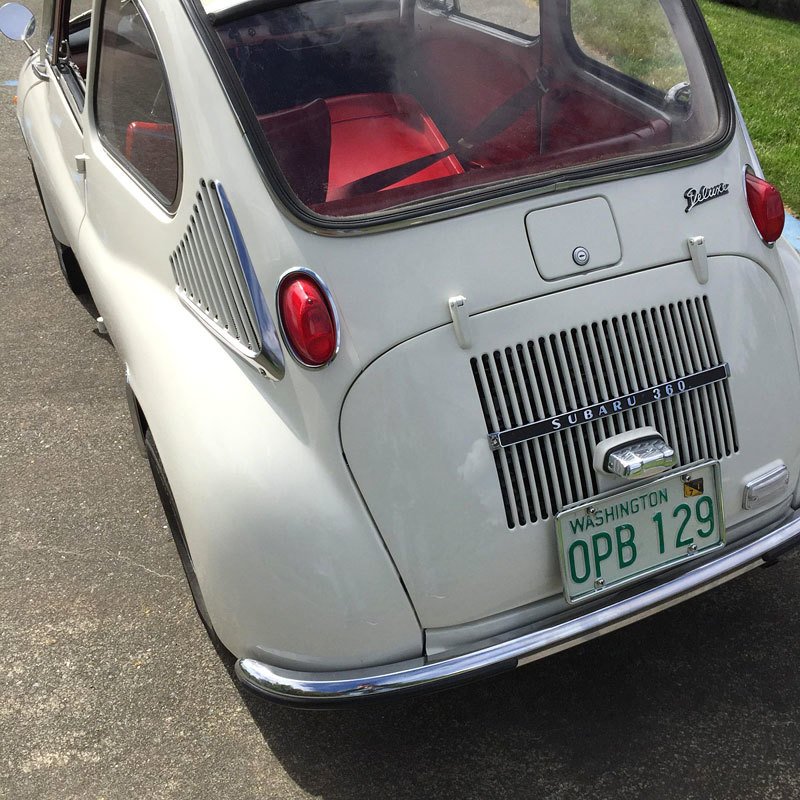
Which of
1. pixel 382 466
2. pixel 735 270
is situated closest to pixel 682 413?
pixel 735 270

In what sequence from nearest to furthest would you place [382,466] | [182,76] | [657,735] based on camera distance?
[382,466], [182,76], [657,735]

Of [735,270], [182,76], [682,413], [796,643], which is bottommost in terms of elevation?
[796,643]

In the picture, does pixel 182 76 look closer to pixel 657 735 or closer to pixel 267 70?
pixel 267 70

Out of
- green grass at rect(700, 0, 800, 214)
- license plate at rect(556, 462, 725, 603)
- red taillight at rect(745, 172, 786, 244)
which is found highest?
red taillight at rect(745, 172, 786, 244)

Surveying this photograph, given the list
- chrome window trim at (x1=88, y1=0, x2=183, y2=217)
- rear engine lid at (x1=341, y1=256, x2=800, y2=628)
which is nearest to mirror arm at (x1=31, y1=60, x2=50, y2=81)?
chrome window trim at (x1=88, y1=0, x2=183, y2=217)

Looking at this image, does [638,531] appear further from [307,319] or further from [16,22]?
[16,22]

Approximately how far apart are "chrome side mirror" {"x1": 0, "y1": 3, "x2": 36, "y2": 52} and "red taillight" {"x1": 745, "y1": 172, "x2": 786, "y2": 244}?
2924mm

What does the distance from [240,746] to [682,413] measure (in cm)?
141

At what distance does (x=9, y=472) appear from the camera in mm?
3680

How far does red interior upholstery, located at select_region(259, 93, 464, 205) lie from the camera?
2355 mm

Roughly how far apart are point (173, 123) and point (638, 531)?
1489mm

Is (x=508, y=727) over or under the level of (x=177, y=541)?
under

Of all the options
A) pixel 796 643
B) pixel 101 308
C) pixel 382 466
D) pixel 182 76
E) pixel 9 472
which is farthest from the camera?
pixel 9 472

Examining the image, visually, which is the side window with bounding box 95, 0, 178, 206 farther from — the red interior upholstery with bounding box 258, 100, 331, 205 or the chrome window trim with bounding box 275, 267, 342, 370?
the chrome window trim with bounding box 275, 267, 342, 370
